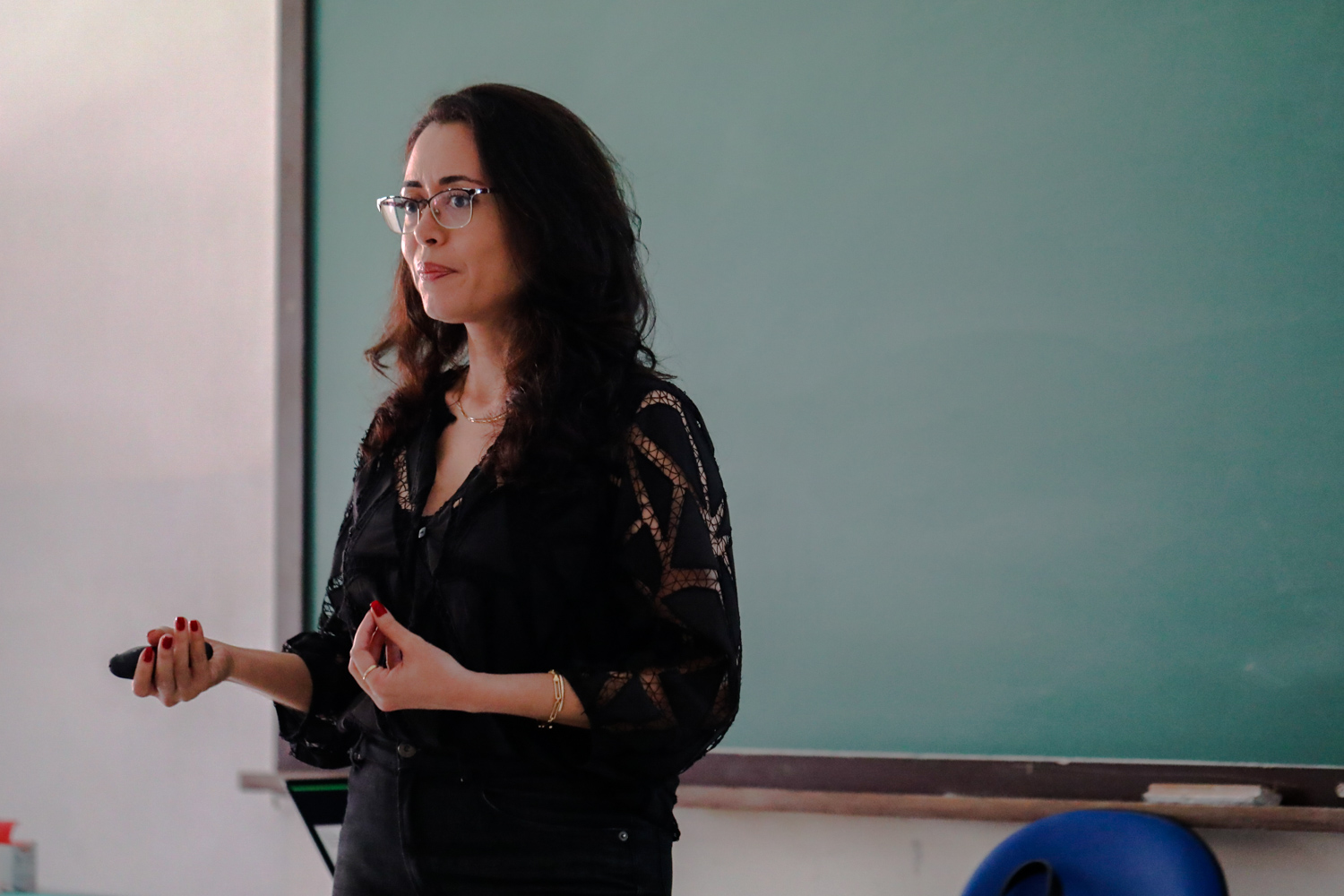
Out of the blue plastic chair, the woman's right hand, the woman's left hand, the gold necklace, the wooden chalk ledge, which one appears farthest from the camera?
the wooden chalk ledge

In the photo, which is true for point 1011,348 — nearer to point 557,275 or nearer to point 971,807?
point 971,807

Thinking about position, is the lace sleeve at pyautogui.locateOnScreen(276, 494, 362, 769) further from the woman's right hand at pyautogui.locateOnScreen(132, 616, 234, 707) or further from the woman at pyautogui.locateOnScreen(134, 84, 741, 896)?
the woman's right hand at pyautogui.locateOnScreen(132, 616, 234, 707)

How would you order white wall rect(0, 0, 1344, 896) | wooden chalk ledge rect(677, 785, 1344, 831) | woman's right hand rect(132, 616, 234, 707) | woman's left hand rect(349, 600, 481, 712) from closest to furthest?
1. woman's left hand rect(349, 600, 481, 712)
2. woman's right hand rect(132, 616, 234, 707)
3. wooden chalk ledge rect(677, 785, 1344, 831)
4. white wall rect(0, 0, 1344, 896)

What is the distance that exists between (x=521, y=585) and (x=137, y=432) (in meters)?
1.80

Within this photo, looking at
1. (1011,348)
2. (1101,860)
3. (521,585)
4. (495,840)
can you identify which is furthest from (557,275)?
(1101,860)

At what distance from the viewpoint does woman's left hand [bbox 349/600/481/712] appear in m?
0.92

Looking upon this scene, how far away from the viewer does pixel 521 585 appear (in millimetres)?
1062

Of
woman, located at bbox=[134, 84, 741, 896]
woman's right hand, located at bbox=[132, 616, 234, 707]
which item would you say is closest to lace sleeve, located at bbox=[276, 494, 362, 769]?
woman, located at bbox=[134, 84, 741, 896]

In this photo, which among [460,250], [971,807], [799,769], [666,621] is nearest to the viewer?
[666,621]

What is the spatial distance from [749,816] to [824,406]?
680 mm

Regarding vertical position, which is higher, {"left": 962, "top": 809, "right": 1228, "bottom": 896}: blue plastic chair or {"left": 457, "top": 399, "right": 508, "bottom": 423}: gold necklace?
{"left": 457, "top": 399, "right": 508, "bottom": 423}: gold necklace

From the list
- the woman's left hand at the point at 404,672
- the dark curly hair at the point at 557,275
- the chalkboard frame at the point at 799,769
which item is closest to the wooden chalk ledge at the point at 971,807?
the chalkboard frame at the point at 799,769

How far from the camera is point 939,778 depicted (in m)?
1.72

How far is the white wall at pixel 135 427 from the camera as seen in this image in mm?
2406
